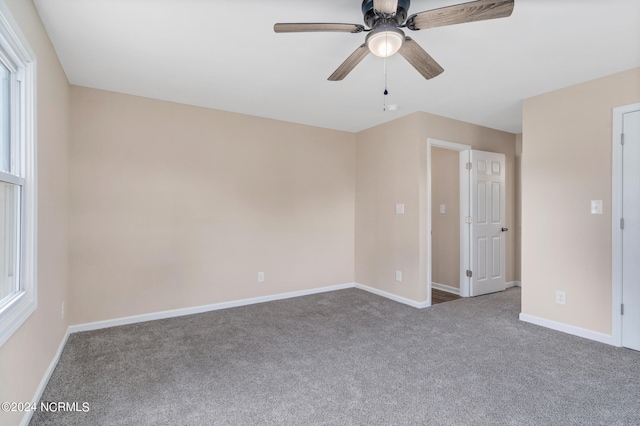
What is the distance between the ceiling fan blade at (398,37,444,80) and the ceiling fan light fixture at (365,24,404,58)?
0.06 meters

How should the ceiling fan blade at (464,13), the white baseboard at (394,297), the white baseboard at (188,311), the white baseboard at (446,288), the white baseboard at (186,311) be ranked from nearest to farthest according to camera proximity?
the ceiling fan blade at (464,13) < the white baseboard at (186,311) < the white baseboard at (188,311) < the white baseboard at (394,297) < the white baseboard at (446,288)

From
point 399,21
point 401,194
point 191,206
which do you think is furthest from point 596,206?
point 191,206

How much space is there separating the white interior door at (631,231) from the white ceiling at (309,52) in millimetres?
588

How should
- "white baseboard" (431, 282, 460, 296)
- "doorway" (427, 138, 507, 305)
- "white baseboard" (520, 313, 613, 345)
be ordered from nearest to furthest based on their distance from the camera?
"white baseboard" (520, 313, 613, 345) → "doorway" (427, 138, 507, 305) → "white baseboard" (431, 282, 460, 296)

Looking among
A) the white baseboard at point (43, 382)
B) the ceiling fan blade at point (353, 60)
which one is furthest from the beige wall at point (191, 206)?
the ceiling fan blade at point (353, 60)

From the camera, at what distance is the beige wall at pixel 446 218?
183 inches

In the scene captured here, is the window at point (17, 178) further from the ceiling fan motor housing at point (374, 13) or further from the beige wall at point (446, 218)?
the beige wall at point (446, 218)

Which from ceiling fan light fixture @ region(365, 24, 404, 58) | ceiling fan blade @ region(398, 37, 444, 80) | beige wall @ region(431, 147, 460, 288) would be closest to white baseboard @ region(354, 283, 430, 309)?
beige wall @ region(431, 147, 460, 288)

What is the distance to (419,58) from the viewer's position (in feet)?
6.60

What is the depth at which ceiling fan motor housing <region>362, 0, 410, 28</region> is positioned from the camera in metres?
1.75

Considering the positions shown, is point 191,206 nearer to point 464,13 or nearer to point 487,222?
point 464,13

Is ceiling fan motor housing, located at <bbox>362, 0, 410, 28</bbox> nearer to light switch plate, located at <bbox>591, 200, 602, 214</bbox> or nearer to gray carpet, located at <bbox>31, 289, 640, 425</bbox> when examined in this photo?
gray carpet, located at <bbox>31, 289, 640, 425</bbox>

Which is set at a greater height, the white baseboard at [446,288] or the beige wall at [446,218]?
the beige wall at [446,218]

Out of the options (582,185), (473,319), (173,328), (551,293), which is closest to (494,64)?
(582,185)
